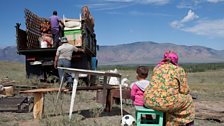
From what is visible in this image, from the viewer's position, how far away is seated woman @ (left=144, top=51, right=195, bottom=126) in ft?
16.3

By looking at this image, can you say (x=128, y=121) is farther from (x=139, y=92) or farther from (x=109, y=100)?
(x=109, y=100)

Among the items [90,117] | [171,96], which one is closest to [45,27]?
[90,117]

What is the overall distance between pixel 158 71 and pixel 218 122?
3.23 m

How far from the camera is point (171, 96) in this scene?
16.3 ft

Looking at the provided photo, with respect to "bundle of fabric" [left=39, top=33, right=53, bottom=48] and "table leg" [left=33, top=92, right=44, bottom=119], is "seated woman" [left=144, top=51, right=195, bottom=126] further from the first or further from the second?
"bundle of fabric" [left=39, top=33, right=53, bottom=48]

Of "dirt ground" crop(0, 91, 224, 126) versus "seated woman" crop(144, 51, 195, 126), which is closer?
"seated woman" crop(144, 51, 195, 126)

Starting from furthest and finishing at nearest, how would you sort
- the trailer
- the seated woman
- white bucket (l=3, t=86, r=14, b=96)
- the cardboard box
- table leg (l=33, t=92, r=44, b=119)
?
the cardboard box < the trailer < white bucket (l=3, t=86, r=14, b=96) < table leg (l=33, t=92, r=44, b=119) < the seated woman

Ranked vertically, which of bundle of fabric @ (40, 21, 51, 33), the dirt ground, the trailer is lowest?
the dirt ground

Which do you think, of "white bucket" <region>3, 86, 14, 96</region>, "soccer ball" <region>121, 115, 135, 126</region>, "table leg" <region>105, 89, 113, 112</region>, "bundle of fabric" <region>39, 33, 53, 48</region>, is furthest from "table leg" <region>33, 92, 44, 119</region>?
"bundle of fabric" <region>39, 33, 53, 48</region>

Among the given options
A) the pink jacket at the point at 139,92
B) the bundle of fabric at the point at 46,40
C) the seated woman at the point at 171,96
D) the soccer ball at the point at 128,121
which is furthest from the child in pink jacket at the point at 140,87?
the bundle of fabric at the point at 46,40

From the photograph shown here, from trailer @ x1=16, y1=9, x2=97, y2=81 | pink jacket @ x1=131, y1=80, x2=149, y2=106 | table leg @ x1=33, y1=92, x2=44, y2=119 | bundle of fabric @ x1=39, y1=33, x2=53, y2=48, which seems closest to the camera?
pink jacket @ x1=131, y1=80, x2=149, y2=106

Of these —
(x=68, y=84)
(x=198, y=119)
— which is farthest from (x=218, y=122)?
(x=68, y=84)

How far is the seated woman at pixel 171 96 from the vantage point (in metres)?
4.97

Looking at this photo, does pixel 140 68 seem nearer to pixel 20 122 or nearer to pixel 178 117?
pixel 178 117
